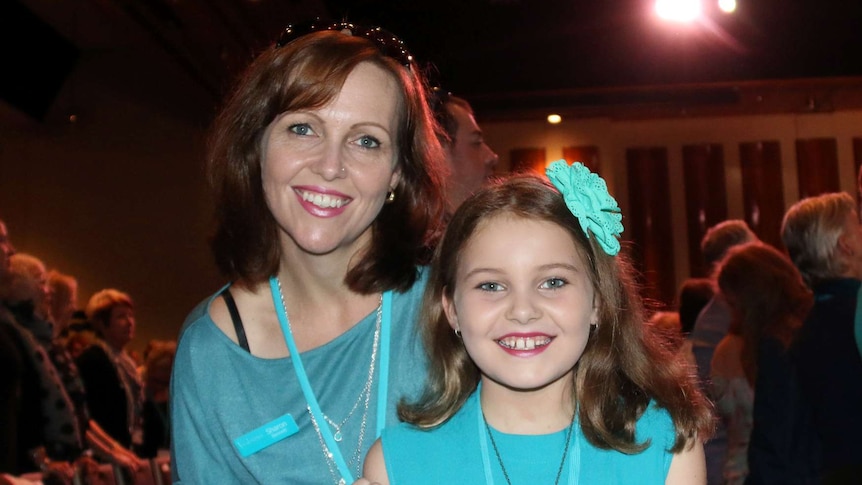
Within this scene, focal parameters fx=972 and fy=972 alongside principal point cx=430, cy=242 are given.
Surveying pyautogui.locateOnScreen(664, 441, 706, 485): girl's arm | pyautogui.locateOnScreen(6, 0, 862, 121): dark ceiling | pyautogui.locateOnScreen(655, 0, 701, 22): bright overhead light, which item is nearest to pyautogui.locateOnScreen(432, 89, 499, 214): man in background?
pyautogui.locateOnScreen(664, 441, 706, 485): girl's arm

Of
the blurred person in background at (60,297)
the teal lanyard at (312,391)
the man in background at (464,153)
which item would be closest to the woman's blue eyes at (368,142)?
the teal lanyard at (312,391)

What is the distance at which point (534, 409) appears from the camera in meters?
1.85

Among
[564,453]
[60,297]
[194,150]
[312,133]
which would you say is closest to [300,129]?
[312,133]

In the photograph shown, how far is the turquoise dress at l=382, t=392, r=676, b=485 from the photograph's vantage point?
176 cm

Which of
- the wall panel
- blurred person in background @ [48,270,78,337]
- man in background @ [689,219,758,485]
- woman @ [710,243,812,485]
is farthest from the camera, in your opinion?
the wall panel

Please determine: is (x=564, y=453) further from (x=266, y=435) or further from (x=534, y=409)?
(x=266, y=435)

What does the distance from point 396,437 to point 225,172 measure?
724 millimetres

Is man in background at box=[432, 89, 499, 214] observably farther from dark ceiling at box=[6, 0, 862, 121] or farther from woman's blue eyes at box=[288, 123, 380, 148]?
dark ceiling at box=[6, 0, 862, 121]

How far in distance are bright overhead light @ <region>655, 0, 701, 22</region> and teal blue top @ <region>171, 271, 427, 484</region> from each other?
220 inches

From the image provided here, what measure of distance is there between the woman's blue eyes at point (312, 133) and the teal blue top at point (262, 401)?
0.39m

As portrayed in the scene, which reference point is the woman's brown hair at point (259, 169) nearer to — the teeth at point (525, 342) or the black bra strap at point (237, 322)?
the black bra strap at point (237, 322)

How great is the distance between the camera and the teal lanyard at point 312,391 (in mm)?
1920

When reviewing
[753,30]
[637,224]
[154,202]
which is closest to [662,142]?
[637,224]

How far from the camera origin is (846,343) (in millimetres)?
3236
